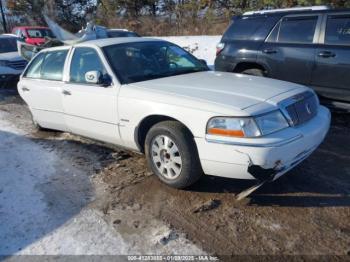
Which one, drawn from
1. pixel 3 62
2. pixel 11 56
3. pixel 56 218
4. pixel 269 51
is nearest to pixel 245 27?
pixel 269 51

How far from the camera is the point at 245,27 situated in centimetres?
704

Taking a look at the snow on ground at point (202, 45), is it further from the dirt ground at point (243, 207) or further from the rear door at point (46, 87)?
the dirt ground at point (243, 207)

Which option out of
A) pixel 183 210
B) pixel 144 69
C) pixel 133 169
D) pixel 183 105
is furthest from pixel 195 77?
pixel 183 210

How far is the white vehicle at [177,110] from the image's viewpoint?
340 centimetres

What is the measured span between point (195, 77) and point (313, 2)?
1048 cm

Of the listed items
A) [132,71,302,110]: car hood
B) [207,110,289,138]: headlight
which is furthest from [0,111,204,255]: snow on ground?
[132,71,302,110]: car hood

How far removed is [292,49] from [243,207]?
3650mm

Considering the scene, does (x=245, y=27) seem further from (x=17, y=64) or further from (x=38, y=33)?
(x=38, y=33)

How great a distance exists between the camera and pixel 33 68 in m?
5.82

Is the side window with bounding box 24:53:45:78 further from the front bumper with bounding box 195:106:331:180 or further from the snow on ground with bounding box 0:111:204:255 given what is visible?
the front bumper with bounding box 195:106:331:180

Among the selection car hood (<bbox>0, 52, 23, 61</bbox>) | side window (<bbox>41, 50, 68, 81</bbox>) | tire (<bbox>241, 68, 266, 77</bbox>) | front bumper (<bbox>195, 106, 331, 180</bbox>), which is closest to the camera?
front bumper (<bbox>195, 106, 331, 180</bbox>)

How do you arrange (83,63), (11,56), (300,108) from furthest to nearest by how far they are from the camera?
(11,56)
(83,63)
(300,108)

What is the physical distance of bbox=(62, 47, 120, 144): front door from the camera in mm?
4438

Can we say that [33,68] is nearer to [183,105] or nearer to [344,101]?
[183,105]
